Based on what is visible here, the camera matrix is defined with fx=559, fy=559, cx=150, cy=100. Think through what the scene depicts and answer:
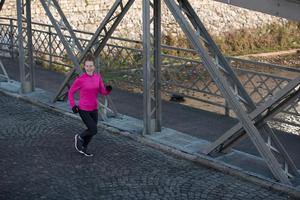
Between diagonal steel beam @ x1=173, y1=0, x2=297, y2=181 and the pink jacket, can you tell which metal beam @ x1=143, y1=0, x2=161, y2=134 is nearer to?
diagonal steel beam @ x1=173, y1=0, x2=297, y2=181

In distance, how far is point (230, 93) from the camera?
749 cm

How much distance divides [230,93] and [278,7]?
1.42 meters

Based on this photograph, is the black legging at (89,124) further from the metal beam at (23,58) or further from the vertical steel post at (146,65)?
the metal beam at (23,58)

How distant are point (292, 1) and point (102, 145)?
3.76 m

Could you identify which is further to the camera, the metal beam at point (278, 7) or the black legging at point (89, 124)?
the black legging at point (89, 124)

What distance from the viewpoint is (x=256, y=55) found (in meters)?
25.9

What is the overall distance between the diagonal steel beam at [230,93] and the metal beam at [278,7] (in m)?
1.01

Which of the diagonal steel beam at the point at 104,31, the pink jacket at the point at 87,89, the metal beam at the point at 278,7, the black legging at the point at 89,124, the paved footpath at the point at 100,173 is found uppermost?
the metal beam at the point at 278,7

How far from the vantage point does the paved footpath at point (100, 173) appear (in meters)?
6.77

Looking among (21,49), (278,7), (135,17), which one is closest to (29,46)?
(21,49)

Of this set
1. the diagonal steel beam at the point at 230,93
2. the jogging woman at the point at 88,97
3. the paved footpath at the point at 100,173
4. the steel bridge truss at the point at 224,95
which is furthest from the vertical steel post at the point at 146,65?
the jogging woman at the point at 88,97

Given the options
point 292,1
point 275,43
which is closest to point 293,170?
point 292,1

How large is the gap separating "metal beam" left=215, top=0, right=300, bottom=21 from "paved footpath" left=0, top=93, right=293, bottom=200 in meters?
2.15

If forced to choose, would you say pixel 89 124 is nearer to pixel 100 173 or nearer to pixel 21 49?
pixel 100 173
